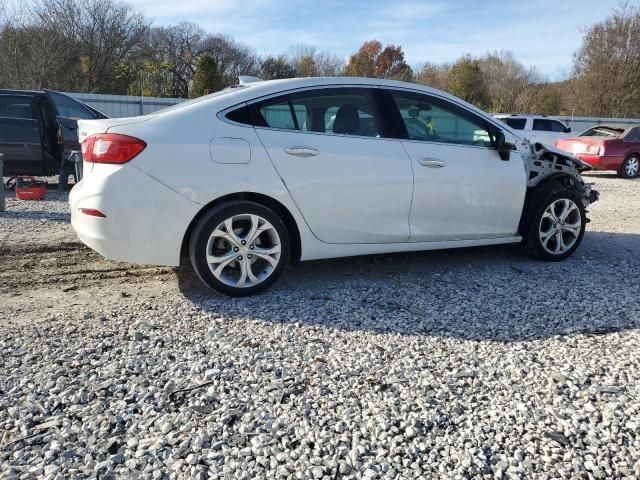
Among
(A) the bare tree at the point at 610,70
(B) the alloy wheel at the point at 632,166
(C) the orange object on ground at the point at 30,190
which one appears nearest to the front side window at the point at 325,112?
(C) the orange object on ground at the point at 30,190

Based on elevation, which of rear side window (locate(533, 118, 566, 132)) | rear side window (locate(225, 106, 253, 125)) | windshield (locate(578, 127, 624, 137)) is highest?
rear side window (locate(533, 118, 566, 132))

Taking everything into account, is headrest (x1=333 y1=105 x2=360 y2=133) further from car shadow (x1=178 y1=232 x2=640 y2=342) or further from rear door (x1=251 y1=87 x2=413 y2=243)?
car shadow (x1=178 y1=232 x2=640 y2=342)

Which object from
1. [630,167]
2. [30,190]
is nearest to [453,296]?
[30,190]

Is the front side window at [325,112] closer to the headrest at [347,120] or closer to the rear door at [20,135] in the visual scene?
the headrest at [347,120]

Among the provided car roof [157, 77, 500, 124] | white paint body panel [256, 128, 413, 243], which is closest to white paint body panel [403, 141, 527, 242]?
white paint body panel [256, 128, 413, 243]

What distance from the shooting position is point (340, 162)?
4.12 meters

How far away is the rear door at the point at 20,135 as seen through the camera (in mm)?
8898

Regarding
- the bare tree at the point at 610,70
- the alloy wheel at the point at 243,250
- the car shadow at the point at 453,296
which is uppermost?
the bare tree at the point at 610,70

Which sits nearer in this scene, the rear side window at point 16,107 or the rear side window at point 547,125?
the rear side window at point 16,107

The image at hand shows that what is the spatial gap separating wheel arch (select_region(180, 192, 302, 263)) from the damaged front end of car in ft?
8.04

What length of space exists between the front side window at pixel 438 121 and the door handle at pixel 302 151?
0.93 meters

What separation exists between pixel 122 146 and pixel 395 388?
2.43 meters

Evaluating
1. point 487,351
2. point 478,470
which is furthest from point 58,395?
point 487,351

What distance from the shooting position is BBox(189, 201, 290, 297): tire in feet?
12.5
